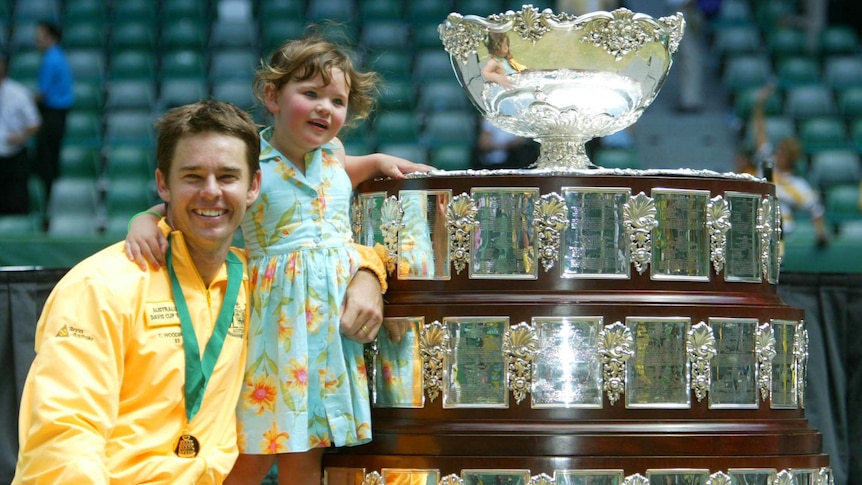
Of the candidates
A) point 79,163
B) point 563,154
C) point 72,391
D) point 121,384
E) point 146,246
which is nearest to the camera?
point 72,391

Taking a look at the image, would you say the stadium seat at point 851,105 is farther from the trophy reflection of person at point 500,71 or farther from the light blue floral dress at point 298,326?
the light blue floral dress at point 298,326

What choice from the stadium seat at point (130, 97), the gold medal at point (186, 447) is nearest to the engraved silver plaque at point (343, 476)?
the gold medal at point (186, 447)

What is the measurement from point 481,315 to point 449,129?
6716mm

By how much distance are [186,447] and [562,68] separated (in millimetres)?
1435

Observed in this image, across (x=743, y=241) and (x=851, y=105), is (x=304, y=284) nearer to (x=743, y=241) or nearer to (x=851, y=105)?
(x=743, y=241)

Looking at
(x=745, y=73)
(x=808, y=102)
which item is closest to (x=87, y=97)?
(x=745, y=73)

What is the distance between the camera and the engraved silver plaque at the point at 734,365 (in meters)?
3.63

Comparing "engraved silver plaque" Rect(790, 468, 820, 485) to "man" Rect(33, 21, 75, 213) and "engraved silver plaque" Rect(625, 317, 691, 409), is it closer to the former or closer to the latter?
"engraved silver plaque" Rect(625, 317, 691, 409)

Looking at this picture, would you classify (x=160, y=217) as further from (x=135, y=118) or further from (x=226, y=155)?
(x=135, y=118)

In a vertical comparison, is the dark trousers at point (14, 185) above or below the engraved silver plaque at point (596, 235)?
above

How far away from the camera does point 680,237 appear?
3.64 meters

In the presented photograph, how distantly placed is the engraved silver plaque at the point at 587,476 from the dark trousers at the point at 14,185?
599cm

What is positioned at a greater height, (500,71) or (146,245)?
(500,71)

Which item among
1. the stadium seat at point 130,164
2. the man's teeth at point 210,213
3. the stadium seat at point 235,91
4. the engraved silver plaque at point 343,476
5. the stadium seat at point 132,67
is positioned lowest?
the engraved silver plaque at point 343,476
